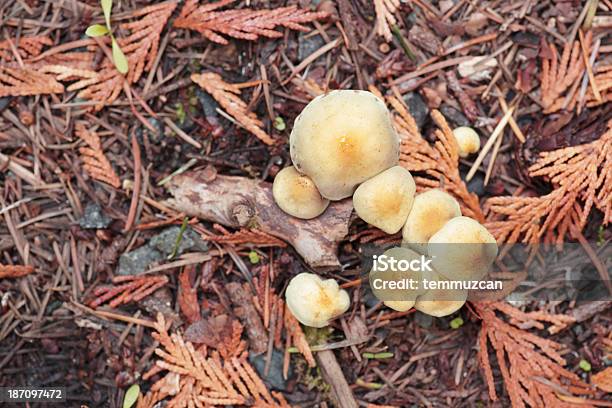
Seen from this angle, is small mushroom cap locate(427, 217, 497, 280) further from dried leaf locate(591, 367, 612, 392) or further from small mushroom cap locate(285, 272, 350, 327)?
dried leaf locate(591, 367, 612, 392)

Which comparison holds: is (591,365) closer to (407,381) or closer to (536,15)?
(407,381)

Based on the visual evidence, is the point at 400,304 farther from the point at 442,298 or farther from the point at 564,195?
the point at 564,195

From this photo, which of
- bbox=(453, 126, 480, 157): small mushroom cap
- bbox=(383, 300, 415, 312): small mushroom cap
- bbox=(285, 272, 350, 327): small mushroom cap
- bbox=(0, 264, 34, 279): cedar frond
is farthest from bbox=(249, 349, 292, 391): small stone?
bbox=(453, 126, 480, 157): small mushroom cap

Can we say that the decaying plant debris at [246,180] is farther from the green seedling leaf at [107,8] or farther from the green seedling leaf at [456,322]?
the green seedling leaf at [107,8]

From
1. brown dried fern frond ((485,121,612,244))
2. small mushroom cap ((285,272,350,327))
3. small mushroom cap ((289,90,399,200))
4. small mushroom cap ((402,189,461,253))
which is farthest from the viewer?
brown dried fern frond ((485,121,612,244))

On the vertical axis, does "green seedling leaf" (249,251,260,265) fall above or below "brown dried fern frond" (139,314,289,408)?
above

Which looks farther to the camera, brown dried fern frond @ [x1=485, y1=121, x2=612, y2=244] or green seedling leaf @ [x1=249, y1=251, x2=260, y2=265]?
green seedling leaf @ [x1=249, y1=251, x2=260, y2=265]

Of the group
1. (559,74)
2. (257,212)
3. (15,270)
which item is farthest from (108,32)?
(559,74)
